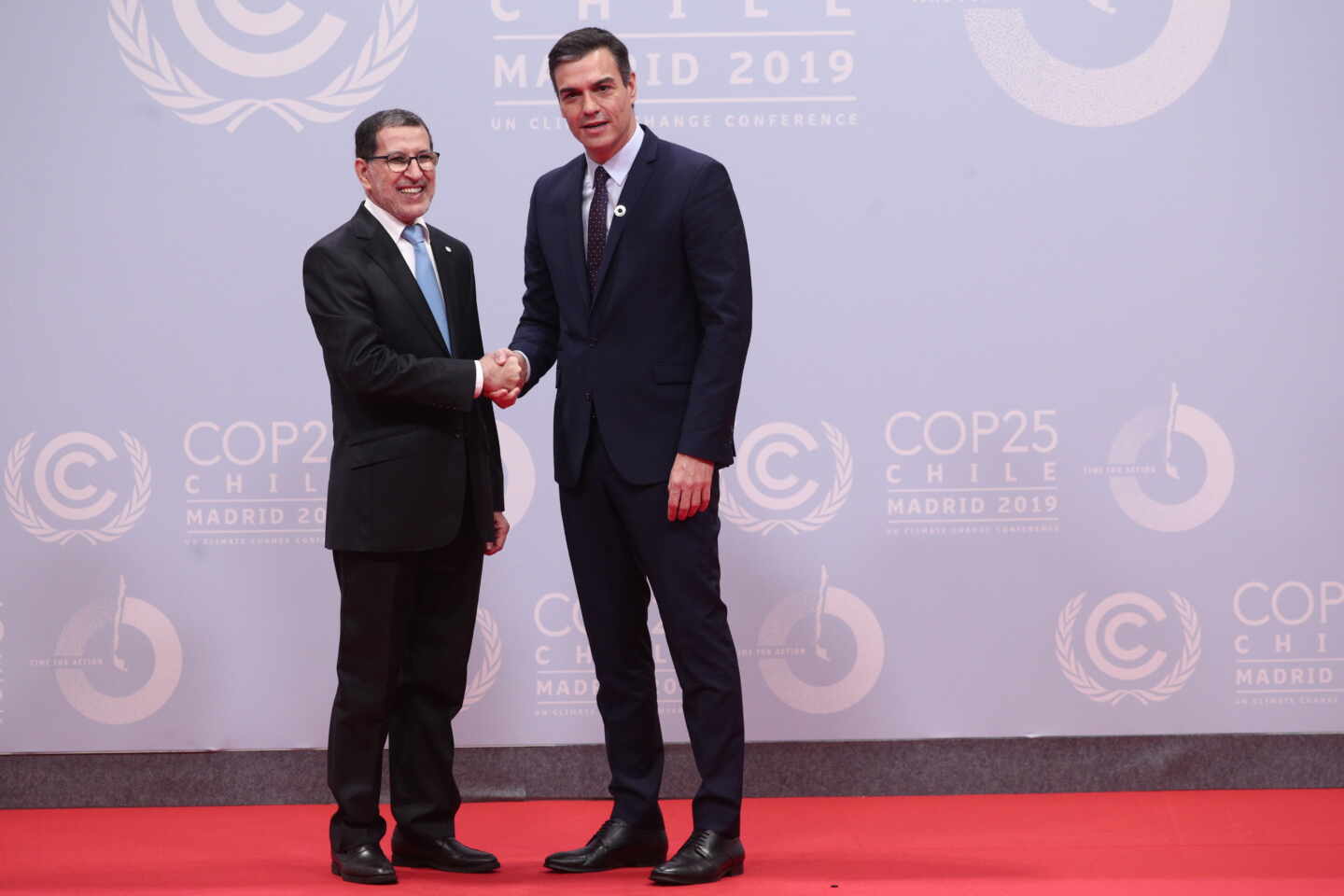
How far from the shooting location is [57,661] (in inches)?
142

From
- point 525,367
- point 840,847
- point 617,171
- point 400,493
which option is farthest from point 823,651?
point 617,171

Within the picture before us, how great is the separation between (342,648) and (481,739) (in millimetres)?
888

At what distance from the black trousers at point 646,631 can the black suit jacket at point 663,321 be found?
8 cm

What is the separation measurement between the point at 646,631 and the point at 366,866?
2.47 feet

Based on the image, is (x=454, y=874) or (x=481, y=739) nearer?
(x=454, y=874)

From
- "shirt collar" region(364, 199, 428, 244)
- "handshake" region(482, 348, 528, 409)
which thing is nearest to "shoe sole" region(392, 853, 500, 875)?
"handshake" region(482, 348, 528, 409)

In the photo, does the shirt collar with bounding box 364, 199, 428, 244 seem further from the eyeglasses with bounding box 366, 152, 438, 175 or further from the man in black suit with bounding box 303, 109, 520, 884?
the eyeglasses with bounding box 366, 152, 438, 175

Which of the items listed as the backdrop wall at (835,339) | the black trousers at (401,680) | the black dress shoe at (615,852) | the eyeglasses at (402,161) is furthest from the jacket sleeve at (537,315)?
the black dress shoe at (615,852)

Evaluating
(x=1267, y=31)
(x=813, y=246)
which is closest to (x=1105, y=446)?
(x=813, y=246)

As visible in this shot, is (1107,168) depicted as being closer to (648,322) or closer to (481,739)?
(648,322)

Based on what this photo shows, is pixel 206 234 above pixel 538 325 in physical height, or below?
above

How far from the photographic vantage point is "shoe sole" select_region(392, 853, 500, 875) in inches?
113

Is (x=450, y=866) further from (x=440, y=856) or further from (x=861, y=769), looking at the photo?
(x=861, y=769)

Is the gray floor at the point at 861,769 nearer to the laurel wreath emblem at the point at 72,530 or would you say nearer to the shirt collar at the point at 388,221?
the laurel wreath emblem at the point at 72,530
